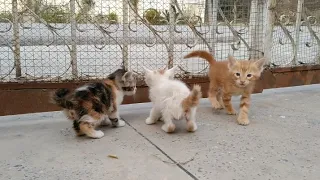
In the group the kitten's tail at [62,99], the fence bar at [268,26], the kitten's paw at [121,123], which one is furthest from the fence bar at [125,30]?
the fence bar at [268,26]

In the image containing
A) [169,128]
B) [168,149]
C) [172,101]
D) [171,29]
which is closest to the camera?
[168,149]

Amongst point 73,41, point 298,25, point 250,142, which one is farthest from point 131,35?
point 298,25

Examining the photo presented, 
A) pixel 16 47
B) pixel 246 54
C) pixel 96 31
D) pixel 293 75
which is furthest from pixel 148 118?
pixel 293 75

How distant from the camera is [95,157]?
257 cm

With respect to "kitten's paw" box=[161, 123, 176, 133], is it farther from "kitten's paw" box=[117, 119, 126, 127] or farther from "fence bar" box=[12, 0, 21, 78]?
"fence bar" box=[12, 0, 21, 78]

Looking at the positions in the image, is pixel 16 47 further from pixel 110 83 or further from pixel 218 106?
pixel 218 106

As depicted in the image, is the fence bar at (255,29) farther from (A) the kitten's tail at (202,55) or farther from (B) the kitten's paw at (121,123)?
(B) the kitten's paw at (121,123)

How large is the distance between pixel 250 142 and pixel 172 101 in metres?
0.79

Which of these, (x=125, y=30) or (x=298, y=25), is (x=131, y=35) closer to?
(x=125, y=30)

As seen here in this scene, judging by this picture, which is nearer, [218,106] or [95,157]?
[95,157]

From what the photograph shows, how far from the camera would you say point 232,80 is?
3533mm

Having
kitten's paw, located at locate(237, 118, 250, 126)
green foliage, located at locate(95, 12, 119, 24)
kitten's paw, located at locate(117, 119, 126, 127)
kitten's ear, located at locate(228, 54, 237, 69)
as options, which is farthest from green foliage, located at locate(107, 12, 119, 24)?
kitten's paw, located at locate(237, 118, 250, 126)

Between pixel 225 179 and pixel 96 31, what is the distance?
231 centimetres

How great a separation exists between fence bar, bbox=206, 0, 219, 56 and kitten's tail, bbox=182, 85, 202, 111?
1.63 meters
